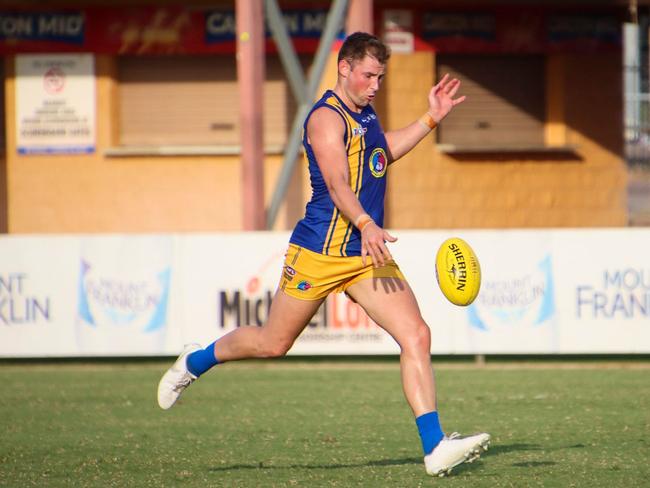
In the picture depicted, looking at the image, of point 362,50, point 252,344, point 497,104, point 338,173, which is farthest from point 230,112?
point 338,173

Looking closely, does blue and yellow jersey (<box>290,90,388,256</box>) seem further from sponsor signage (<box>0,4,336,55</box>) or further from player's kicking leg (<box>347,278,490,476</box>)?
sponsor signage (<box>0,4,336,55</box>)

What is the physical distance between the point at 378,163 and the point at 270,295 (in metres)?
6.36

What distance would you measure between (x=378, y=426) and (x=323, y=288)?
2465mm

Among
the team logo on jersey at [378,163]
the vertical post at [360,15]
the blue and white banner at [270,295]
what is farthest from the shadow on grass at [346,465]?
the vertical post at [360,15]

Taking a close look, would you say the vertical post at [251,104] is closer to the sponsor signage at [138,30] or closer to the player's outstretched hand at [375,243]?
the sponsor signage at [138,30]

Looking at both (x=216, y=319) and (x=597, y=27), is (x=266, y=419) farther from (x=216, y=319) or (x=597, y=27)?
(x=597, y=27)

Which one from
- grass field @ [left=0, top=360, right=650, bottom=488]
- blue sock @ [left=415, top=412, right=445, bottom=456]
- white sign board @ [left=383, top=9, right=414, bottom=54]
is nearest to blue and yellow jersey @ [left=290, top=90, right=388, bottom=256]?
blue sock @ [left=415, top=412, right=445, bottom=456]

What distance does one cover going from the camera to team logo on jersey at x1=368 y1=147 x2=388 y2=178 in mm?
6453

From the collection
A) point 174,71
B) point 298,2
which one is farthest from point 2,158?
point 298,2

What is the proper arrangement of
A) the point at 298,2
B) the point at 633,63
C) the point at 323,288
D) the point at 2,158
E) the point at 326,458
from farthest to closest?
the point at 633,63, the point at 2,158, the point at 298,2, the point at 326,458, the point at 323,288

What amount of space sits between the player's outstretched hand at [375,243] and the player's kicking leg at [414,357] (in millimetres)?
420

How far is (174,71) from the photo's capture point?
20469 mm

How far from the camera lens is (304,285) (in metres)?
6.52

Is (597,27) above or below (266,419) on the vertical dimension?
above
